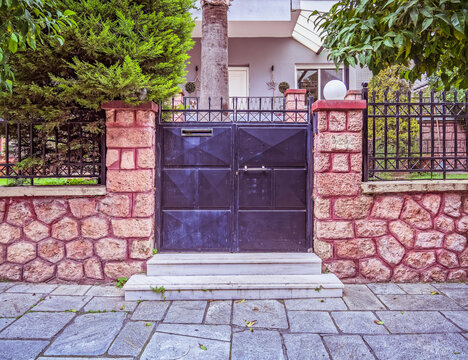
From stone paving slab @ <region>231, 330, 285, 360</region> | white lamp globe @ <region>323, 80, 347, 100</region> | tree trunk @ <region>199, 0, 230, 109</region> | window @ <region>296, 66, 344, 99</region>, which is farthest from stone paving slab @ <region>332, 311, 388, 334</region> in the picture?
window @ <region>296, 66, 344, 99</region>

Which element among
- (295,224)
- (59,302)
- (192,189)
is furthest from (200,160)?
(59,302)

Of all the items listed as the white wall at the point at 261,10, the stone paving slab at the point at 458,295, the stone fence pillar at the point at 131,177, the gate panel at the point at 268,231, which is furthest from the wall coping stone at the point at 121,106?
the white wall at the point at 261,10

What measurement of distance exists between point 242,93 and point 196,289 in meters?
7.36

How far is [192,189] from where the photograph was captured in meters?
3.61

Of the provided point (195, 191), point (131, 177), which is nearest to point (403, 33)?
point (195, 191)

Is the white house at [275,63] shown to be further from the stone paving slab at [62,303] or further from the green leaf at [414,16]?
the green leaf at [414,16]

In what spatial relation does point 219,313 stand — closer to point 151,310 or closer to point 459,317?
point 151,310

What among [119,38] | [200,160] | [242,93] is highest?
[242,93]

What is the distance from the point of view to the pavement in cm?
222

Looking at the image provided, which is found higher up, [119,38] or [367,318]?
[119,38]

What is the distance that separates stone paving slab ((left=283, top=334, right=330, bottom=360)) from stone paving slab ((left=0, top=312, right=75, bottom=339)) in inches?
69.6

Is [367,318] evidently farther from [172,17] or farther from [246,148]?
[172,17]

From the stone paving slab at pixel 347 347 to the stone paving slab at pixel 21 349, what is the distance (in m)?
2.03

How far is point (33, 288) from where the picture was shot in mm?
3279
